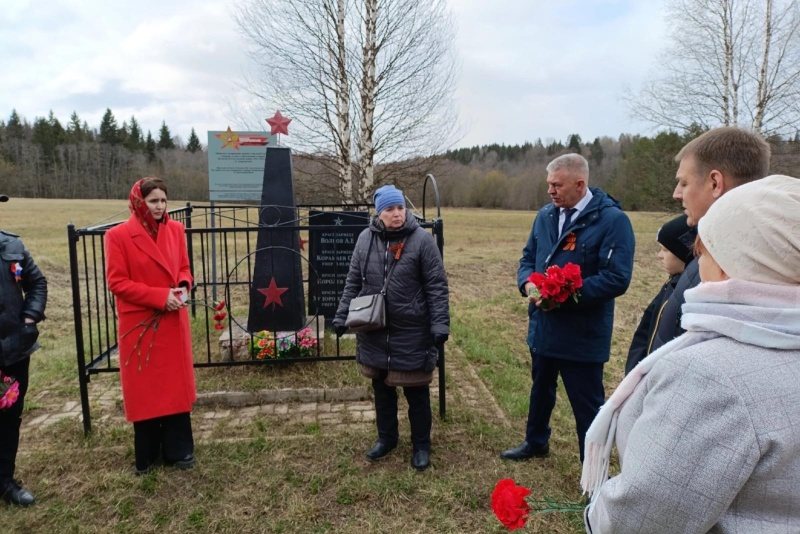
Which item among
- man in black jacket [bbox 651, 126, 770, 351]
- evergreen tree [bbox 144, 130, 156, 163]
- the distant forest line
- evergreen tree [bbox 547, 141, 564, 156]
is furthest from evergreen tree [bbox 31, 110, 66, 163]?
man in black jacket [bbox 651, 126, 770, 351]

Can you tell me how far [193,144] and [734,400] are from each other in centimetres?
6814

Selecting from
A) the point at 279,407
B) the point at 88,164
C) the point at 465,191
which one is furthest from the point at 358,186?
the point at 88,164

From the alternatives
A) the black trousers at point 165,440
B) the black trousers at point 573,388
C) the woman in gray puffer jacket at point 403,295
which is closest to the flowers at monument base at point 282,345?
the black trousers at point 165,440

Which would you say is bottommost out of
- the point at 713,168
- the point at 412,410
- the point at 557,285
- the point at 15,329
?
the point at 412,410

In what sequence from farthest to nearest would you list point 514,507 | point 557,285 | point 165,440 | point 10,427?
point 165,440, point 10,427, point 557,285, point 514,507

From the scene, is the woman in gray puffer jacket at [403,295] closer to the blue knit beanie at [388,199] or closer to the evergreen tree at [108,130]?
the blue knit beanie at [388,199]

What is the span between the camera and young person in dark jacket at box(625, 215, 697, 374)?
94.7 inches


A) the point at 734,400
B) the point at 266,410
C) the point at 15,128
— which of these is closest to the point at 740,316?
the point at 734,400

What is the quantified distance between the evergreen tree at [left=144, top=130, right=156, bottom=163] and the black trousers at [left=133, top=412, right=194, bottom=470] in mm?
61716

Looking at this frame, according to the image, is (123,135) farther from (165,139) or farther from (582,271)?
(582,271)

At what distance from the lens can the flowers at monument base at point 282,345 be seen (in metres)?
5.03

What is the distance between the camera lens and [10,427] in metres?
3.18

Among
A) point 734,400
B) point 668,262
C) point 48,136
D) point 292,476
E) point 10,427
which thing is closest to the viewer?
point 734,400

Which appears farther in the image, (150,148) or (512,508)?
(150,148)
